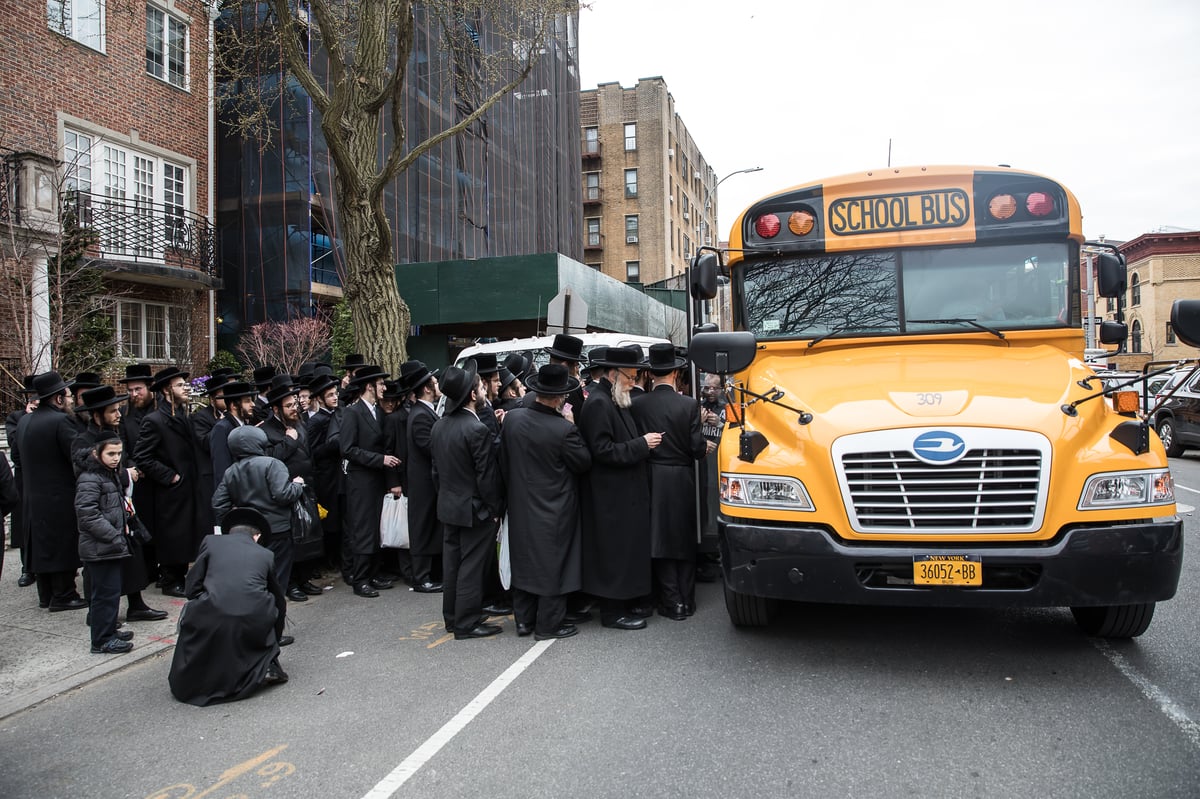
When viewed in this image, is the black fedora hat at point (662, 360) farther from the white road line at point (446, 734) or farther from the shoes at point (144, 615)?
the shoes at point (144, 615)

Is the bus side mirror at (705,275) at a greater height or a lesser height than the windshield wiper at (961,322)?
greater

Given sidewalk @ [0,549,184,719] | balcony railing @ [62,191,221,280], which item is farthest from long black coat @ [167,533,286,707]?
balcony railing @ [62,191,221,280]

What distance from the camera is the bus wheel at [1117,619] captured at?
467cm

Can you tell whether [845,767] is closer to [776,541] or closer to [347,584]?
[776,541]

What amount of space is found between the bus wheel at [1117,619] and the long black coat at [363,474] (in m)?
5.45

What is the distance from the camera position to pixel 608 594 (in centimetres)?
582

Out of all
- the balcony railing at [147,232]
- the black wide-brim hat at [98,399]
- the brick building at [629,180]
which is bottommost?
the black wide-brim hat at [98,399]

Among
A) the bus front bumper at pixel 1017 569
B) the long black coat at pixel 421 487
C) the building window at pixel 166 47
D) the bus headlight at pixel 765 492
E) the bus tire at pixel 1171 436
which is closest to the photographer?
the bus front bumper at pixel 1017 569

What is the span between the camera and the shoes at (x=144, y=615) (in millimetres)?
6449

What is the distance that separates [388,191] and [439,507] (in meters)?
19.1

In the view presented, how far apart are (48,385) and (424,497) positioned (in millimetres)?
3091

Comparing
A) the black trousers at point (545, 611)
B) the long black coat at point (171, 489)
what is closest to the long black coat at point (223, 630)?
the black trousers at point (545, 611)

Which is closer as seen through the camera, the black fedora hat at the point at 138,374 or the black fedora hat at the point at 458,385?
the black fedora hat at the point at 458,385

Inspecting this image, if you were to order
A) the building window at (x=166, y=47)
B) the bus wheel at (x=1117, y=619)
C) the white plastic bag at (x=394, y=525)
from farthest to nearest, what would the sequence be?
the building window at (x=166, y=47) < the white plastic bag at (x=394, y=525) < the bus wheel at (x=1117, y=619)
